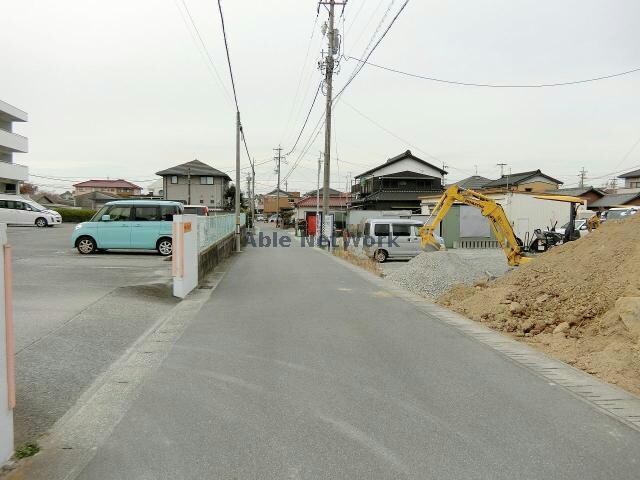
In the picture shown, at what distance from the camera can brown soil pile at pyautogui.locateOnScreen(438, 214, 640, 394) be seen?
21.6 feet

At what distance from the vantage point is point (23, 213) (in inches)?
1351

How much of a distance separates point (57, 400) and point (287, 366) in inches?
90.2

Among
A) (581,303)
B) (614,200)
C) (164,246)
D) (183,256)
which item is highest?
(614,200)

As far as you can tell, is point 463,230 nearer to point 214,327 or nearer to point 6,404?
point 214,327

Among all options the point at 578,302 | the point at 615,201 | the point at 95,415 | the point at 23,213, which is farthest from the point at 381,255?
the point at 615,201

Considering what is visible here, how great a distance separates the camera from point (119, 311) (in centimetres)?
870

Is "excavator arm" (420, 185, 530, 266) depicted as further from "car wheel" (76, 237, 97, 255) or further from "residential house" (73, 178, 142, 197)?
"residential house" (73, 178, 142, 197)

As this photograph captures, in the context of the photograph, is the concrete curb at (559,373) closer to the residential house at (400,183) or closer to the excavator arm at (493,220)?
the excavator arm at (493,220)

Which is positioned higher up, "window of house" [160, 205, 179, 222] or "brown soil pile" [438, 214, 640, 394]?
"window of house" [160, 205, 179, 222]

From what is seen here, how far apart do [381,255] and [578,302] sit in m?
14.7

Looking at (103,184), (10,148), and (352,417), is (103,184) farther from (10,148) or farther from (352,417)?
(352,417)

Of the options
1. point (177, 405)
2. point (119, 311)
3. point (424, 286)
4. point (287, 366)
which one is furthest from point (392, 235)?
point (177, 405)

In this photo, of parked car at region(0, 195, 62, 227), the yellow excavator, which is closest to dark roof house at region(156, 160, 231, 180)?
parked car at region(0, 195, 62, 227)

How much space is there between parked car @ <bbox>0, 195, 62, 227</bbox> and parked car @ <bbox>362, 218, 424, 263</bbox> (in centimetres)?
2278
